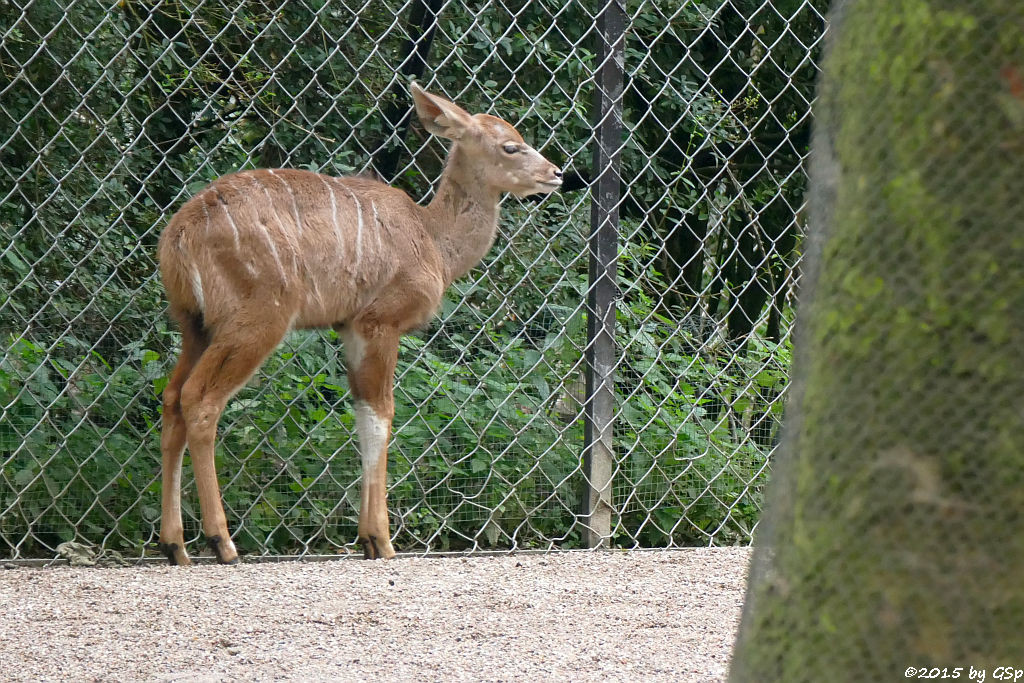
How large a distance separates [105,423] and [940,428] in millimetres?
3712

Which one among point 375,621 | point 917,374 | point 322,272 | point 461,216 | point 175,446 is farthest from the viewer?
point 461,216

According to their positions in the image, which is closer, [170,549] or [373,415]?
[170,549]

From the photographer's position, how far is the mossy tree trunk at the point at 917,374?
3.84ft

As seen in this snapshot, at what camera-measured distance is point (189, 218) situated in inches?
160

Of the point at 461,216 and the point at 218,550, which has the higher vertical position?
the point at 461,216

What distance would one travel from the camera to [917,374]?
1201 millimetres

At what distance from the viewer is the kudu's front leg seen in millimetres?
4250

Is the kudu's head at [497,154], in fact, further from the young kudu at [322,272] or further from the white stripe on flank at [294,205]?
the white stripe on flank at [294,205]

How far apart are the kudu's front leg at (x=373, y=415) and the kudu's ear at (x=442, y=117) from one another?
87cm

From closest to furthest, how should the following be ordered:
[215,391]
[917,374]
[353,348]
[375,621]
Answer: [917,374], [375,621], [215,391], [353,348]

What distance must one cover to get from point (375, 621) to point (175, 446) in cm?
128

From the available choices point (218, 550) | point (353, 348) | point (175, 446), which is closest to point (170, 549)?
point (218, 550)

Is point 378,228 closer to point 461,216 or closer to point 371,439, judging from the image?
point 461,216

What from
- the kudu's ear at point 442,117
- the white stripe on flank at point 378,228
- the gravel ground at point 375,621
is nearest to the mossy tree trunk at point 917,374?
the gravel ground at point 375,621
